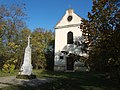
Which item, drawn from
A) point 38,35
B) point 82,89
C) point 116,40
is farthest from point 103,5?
point 38,35

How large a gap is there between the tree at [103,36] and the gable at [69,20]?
18.1 meters

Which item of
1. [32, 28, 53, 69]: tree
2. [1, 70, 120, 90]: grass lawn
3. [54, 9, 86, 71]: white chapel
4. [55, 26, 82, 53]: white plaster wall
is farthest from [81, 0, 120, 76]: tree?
[32, 28, 53, 69]: tree

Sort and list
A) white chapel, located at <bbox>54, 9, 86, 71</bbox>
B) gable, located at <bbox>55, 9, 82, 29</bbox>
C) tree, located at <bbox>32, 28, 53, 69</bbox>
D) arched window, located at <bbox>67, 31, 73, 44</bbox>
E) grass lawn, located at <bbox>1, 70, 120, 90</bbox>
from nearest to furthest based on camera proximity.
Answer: grass lawn, located at <bbox>1, 70, 120, 90</bbox> → white chapel, located at <bbox>54, 9, 86, 71</bbox> → gable, located at <bbox>55, 9, 82, 29</bbox> → arched window, located at <bbox>67, 31, 73, 44</bbox> → tree, located at <bbox>32, 28, 53, 69</bbox>

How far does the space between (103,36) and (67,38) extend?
65.1 feet

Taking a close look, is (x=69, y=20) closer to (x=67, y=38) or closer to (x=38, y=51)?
(x=67, y=38)

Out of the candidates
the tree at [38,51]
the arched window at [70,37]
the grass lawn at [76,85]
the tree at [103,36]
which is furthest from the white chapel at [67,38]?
the tree at [103,36]

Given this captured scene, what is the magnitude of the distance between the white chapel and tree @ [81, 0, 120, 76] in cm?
1759

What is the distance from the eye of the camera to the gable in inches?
1190

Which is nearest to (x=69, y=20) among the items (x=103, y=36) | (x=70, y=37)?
(x=70, y=37)

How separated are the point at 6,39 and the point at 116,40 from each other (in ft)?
65.5

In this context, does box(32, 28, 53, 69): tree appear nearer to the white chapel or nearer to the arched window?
the white chapel

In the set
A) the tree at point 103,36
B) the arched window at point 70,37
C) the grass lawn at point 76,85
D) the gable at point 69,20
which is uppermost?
the gable at point 69,20

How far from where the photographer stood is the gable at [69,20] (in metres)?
30.2

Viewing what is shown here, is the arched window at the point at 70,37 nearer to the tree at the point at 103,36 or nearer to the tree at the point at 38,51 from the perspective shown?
the tree at the point at 38,51
